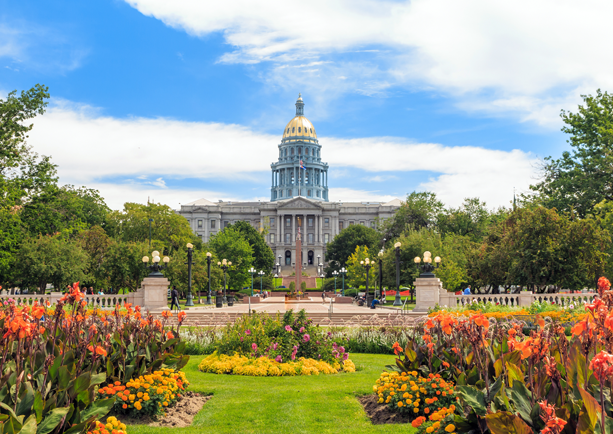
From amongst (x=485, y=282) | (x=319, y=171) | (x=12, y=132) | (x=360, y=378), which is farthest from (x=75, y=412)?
(x=319, y=171)

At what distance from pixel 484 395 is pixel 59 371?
446 cm

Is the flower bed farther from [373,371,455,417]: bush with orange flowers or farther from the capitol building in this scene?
the capitol building

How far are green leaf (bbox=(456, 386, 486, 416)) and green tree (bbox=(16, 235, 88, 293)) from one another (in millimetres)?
32525

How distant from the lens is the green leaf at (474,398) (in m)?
5.41

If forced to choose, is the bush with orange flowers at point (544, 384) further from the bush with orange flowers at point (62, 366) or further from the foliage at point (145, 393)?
the foliage at point (145, 393)

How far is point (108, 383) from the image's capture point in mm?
8203

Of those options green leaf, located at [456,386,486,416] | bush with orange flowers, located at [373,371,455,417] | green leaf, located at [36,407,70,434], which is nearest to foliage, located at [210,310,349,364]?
bush with orange flowers, located at [373,371,455,417]

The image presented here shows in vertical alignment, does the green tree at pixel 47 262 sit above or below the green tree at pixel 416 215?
below

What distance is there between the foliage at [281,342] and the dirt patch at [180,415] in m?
3.12

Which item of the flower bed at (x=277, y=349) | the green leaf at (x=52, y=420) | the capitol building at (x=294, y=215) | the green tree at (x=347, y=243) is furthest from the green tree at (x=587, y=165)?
the capitol building at (x=294, y=215)

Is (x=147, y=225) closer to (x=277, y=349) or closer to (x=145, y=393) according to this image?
(x=277, y=349)

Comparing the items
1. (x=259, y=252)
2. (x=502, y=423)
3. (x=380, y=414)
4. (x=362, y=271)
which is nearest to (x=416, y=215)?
(x=362, y=271)

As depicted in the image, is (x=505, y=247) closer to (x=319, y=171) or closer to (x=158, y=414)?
(x=158, y=414)

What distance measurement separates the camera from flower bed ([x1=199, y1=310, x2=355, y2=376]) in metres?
12.8
